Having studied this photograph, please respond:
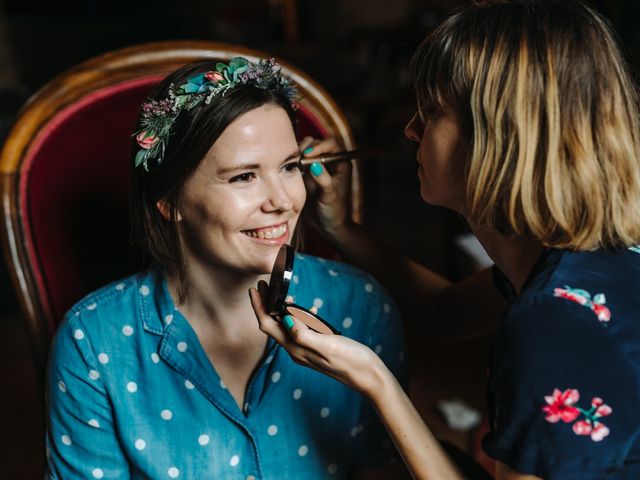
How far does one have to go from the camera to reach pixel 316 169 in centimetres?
136

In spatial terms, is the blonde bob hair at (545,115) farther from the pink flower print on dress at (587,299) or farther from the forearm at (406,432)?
the forearm at (406,432)

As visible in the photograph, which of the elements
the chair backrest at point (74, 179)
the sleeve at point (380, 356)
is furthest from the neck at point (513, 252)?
the chair backrest at point (74, 179)

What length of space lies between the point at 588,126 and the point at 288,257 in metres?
0.45

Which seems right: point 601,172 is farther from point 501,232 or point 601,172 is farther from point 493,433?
point 493,433

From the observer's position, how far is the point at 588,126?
928mm

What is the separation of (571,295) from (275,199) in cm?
49

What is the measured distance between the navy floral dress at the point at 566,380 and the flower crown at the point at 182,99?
56cm

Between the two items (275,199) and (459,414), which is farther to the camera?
(459,414)

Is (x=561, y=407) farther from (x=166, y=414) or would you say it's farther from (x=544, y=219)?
(x=166, y=414)

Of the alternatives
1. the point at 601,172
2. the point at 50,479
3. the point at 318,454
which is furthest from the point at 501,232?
the point at 50,479

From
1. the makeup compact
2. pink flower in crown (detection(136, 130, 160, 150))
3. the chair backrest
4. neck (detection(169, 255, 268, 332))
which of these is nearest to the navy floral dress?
the makeup compact

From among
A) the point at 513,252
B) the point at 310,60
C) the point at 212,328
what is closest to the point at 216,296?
the point at 212,328

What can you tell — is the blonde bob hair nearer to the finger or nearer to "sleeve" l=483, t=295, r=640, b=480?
"sleeve" l=483, t=295, r=640, b=480

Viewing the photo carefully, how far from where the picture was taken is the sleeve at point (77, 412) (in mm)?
1170
